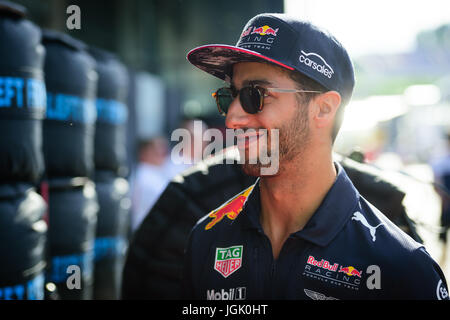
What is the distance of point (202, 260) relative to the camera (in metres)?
1.63

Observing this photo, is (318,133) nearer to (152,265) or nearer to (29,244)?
(152,265)

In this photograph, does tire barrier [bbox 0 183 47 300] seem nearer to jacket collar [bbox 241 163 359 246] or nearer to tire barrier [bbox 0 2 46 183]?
tire barrier [bbox 0 2 46 183]

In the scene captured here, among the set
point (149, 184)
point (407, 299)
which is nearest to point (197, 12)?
point (149, 184)

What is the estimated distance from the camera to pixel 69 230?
3.02 metres

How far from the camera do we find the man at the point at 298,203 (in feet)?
4.35

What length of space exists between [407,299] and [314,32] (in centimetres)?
90

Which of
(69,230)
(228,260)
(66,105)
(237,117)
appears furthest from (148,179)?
(237,117)

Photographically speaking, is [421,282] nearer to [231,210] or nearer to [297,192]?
[297,192]

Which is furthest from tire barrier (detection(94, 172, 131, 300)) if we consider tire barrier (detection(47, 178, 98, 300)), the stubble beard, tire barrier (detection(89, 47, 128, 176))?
the stubble beard

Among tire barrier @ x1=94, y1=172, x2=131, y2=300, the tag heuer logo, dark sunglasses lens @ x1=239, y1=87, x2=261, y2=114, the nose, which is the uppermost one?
dark sunglasses lens @ x1=239, y1=87, x2=261, y2=114

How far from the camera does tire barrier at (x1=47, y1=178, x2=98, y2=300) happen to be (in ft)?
9.70

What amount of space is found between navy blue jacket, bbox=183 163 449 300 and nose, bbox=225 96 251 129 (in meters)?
0.36

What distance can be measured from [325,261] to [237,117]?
1.82ft
